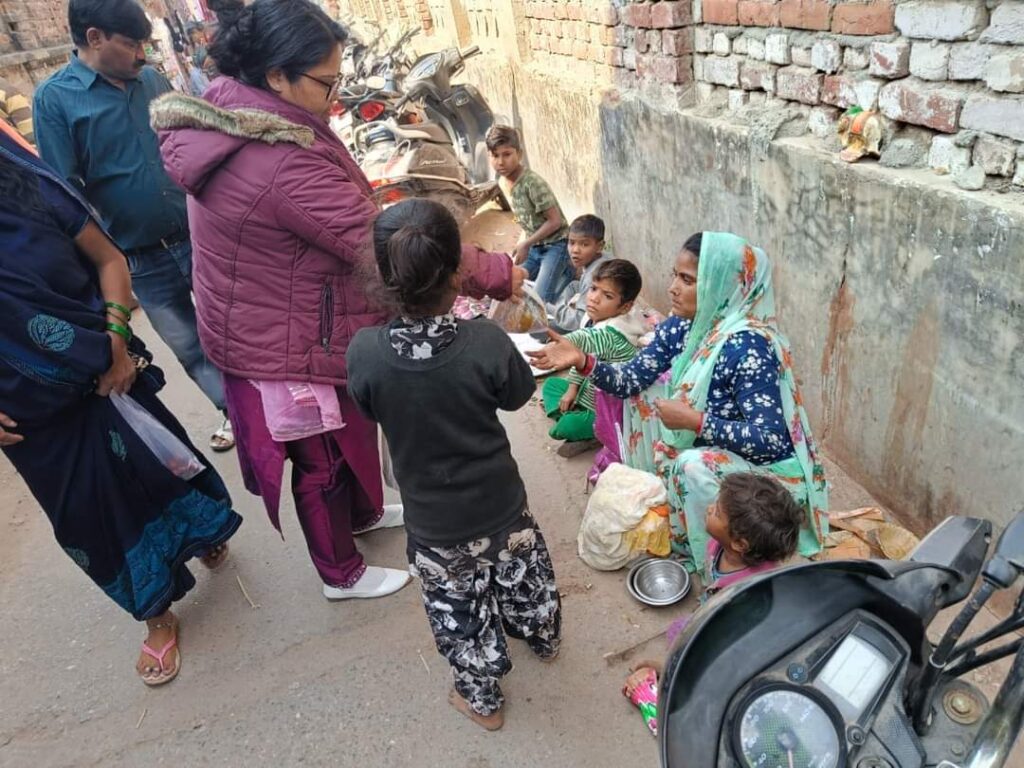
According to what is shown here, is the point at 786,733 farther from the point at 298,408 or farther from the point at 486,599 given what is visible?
the point at 298,408

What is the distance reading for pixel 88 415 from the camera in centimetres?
211

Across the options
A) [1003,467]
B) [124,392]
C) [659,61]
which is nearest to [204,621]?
[124,392]

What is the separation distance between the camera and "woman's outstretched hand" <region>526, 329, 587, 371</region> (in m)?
Answer: 2.24

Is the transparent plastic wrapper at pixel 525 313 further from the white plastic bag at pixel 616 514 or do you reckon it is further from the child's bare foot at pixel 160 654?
the child's bare foot at pixel 160 654

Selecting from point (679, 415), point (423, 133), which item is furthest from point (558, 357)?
point (423, 133)

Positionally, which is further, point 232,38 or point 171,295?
point 171,295

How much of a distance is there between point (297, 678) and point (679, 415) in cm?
160

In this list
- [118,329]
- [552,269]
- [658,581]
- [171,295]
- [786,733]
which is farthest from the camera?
[552,269]

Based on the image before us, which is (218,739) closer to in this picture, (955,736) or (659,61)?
(955,736)

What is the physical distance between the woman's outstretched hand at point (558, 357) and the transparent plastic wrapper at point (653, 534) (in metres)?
0.62

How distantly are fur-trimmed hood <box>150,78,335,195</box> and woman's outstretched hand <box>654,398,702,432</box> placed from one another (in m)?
1.35

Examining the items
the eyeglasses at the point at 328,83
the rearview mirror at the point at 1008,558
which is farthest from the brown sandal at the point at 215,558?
the rearview mirror at the point at 1008,558

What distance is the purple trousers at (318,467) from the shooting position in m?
2.18

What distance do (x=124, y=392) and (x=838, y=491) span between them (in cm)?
266
